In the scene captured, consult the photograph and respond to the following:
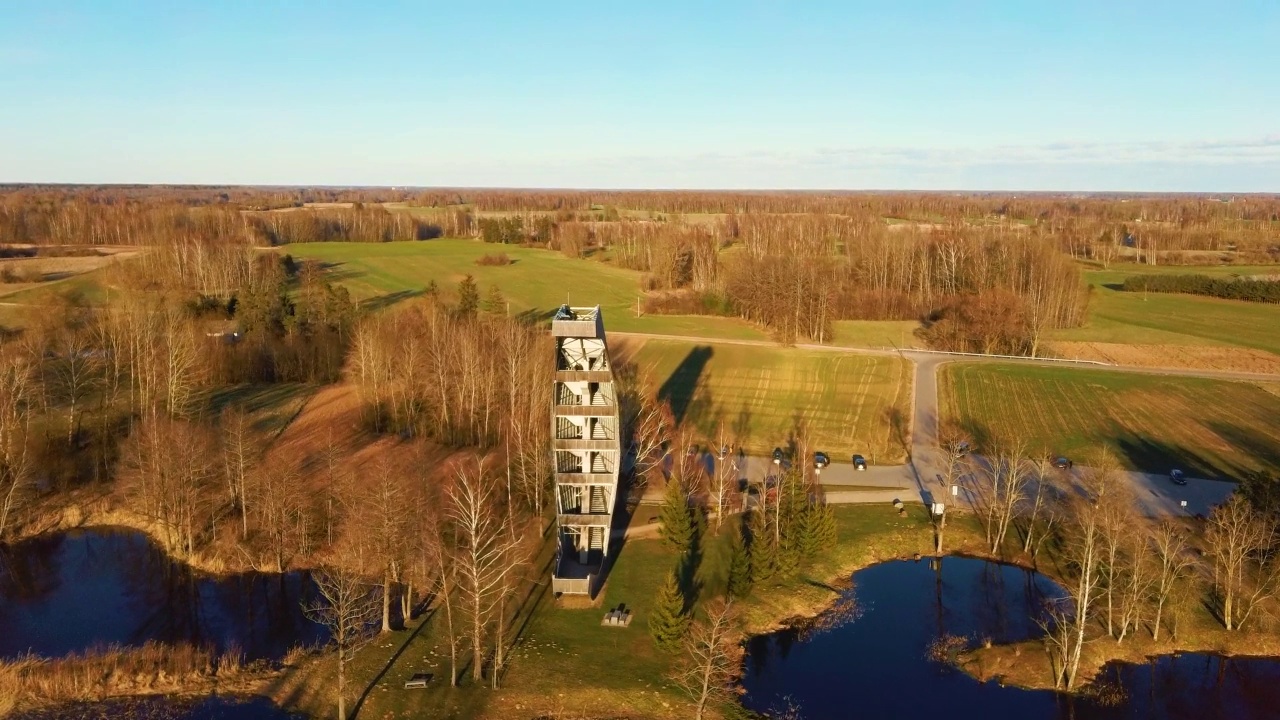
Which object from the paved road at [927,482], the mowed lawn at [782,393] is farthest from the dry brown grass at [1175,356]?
the paved road at [927,482]

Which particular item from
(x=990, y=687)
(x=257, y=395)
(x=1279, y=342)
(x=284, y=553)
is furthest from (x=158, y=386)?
(x=1279, y=342)

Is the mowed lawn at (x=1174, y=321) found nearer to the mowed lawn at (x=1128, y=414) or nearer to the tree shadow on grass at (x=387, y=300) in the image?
the mowed lawn at (x=1128, y=414)

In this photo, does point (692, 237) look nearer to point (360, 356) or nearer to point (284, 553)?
point (360, 356)

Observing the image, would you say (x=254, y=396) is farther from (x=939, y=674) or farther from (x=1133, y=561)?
(x=1133, y=561)

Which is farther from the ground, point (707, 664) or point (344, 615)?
point (344, 615)

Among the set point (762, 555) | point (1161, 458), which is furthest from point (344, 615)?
point (1161, 458)

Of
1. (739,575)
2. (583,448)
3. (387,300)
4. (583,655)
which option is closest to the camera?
(583,655)

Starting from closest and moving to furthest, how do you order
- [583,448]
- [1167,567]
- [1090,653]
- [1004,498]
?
[1167,567]
[1090,653]
[583,448]
[1004,498]
